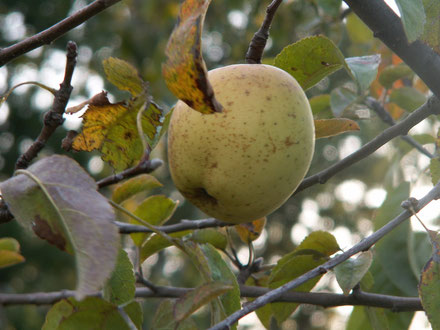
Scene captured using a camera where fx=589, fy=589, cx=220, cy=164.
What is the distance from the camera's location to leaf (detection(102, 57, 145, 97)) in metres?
0.65

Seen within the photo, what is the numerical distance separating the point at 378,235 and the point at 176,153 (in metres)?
0.24

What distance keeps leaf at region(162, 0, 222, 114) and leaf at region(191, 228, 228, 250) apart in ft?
1.46

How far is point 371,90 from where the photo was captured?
136cm

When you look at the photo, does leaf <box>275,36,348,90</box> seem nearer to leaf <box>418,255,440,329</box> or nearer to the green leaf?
leaf <box>418,255,440,329</box>

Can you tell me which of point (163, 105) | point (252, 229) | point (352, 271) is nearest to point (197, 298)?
point (352, 271)

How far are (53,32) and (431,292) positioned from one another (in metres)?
0.50

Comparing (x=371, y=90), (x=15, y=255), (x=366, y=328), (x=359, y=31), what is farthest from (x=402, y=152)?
(x=15, y=255)

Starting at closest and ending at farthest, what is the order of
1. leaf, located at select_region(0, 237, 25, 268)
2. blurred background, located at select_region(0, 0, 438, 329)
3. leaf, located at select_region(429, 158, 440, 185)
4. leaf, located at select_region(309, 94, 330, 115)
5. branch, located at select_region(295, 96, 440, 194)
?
branch, located at select_region(295, 96, 440, 194) < leaf, located at select_region(429, 158, 440, 185) < leaf, located at select_region(0, 237, 25, 268) < leaf, located at select_region(309, 94, 330, 115) < blurred background, located at select_region(0, 0, 438, 329)

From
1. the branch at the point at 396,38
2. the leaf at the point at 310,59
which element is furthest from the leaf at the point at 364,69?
the branch at the point at 396,38

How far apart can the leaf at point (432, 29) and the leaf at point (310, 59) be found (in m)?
0.10

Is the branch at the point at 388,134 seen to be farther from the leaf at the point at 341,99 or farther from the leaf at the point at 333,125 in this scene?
the leaf at the point at 341,99

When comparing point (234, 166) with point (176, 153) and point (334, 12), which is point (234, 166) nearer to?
point (176, 153)

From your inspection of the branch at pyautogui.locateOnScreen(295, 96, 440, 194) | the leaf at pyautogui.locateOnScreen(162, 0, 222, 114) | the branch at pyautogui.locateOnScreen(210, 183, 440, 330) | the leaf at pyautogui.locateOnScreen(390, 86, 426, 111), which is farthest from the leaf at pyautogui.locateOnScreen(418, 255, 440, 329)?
the leaf at pyautogui.locateOnScreen(390, 86, 426, 111)

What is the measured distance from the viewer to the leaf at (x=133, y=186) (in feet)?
3.16
